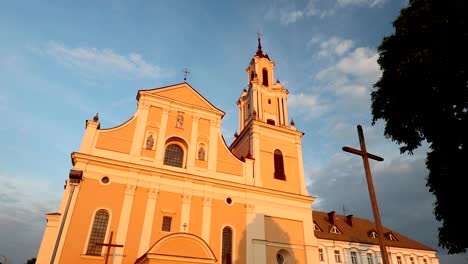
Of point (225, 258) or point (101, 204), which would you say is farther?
point (225, 258)

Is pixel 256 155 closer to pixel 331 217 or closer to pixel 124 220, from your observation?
pixel 124 220

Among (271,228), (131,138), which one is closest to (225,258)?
(271,228)

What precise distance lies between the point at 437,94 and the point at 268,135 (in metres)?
13.3

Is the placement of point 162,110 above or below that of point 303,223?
above

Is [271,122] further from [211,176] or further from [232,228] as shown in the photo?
[232,228]

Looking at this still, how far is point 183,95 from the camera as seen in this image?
22281mm

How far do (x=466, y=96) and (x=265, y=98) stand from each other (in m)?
16.6

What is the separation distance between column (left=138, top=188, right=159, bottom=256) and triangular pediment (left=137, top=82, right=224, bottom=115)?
22.2 feet

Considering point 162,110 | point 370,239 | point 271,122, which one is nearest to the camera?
point 162,110

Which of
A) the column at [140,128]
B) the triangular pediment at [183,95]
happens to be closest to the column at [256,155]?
the triangular pediment at [183,95]

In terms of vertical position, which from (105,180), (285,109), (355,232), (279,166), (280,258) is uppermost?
(285,109)

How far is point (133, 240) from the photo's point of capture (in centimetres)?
1652

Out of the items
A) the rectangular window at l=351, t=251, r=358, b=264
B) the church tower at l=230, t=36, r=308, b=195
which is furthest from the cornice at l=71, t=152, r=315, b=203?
the rectangular window at l=351, t=251, r=358, b=264

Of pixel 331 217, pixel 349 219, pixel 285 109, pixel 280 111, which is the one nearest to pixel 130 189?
pixel 280 111
